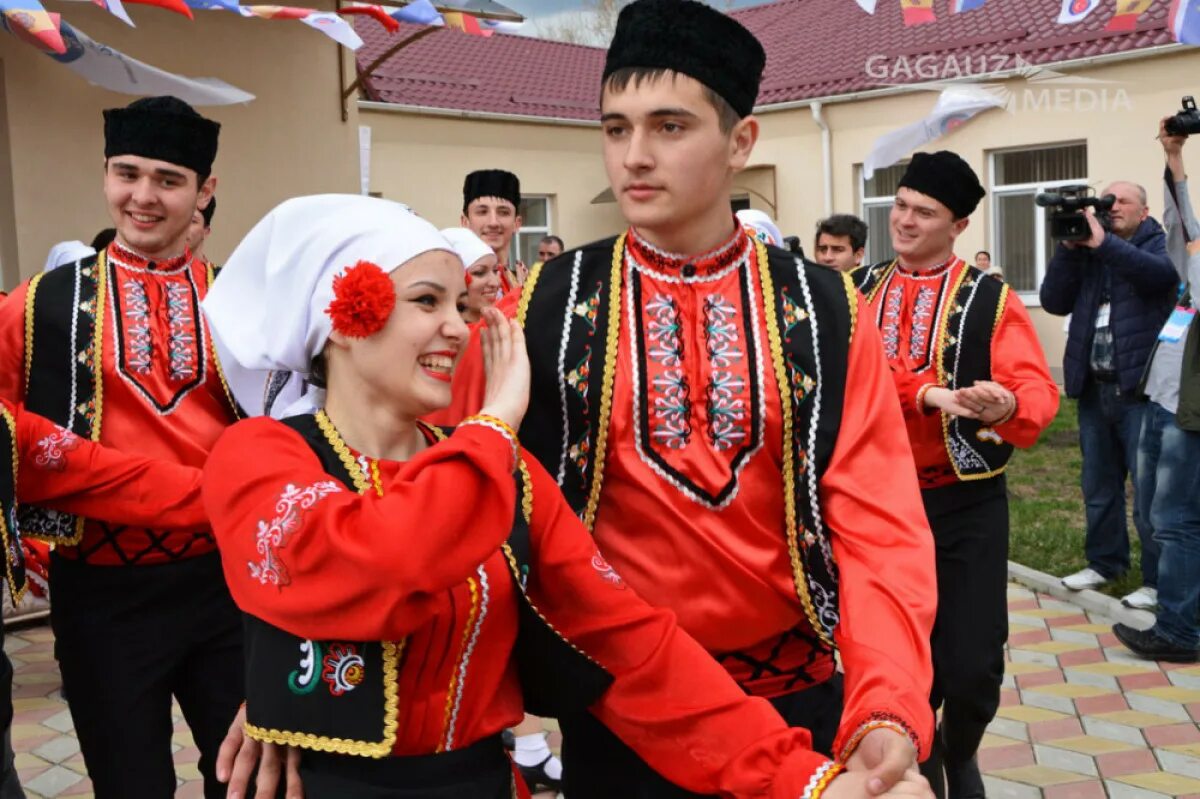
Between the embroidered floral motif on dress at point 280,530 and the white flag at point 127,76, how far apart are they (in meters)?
6.38

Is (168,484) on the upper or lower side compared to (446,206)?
lower

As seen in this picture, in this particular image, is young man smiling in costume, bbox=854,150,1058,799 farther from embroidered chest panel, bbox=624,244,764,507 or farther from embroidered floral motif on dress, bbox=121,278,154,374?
embroidered floral motif on dress, bbox=121,278,154,374

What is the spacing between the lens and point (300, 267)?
7.04ft

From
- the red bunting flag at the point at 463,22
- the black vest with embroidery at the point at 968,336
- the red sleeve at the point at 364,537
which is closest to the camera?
the red sleeve at the point at 364,537

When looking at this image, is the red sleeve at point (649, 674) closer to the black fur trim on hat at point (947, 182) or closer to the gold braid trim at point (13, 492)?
the gold braid trim at point (13, 492)

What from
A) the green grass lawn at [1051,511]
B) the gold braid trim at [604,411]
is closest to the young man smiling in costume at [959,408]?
the gold braid trim at [604,411]

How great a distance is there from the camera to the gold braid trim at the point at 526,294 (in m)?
2.45

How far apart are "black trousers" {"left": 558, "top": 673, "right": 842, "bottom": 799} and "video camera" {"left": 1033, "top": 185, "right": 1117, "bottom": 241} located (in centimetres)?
403

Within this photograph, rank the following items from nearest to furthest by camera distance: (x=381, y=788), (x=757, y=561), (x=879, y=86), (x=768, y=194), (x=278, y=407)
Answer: (x=381, y=788) → (x=757, y=561) → (x=278, y=407) → (x=879, y=86) → (x=768, y=194)

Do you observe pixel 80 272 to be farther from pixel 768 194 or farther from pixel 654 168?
pixel 768 194

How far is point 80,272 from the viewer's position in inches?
145

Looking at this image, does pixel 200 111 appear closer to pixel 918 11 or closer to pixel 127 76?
pixel 127 76

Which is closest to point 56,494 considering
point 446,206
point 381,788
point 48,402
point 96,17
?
point 48,402

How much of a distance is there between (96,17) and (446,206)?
1032 centimetres
